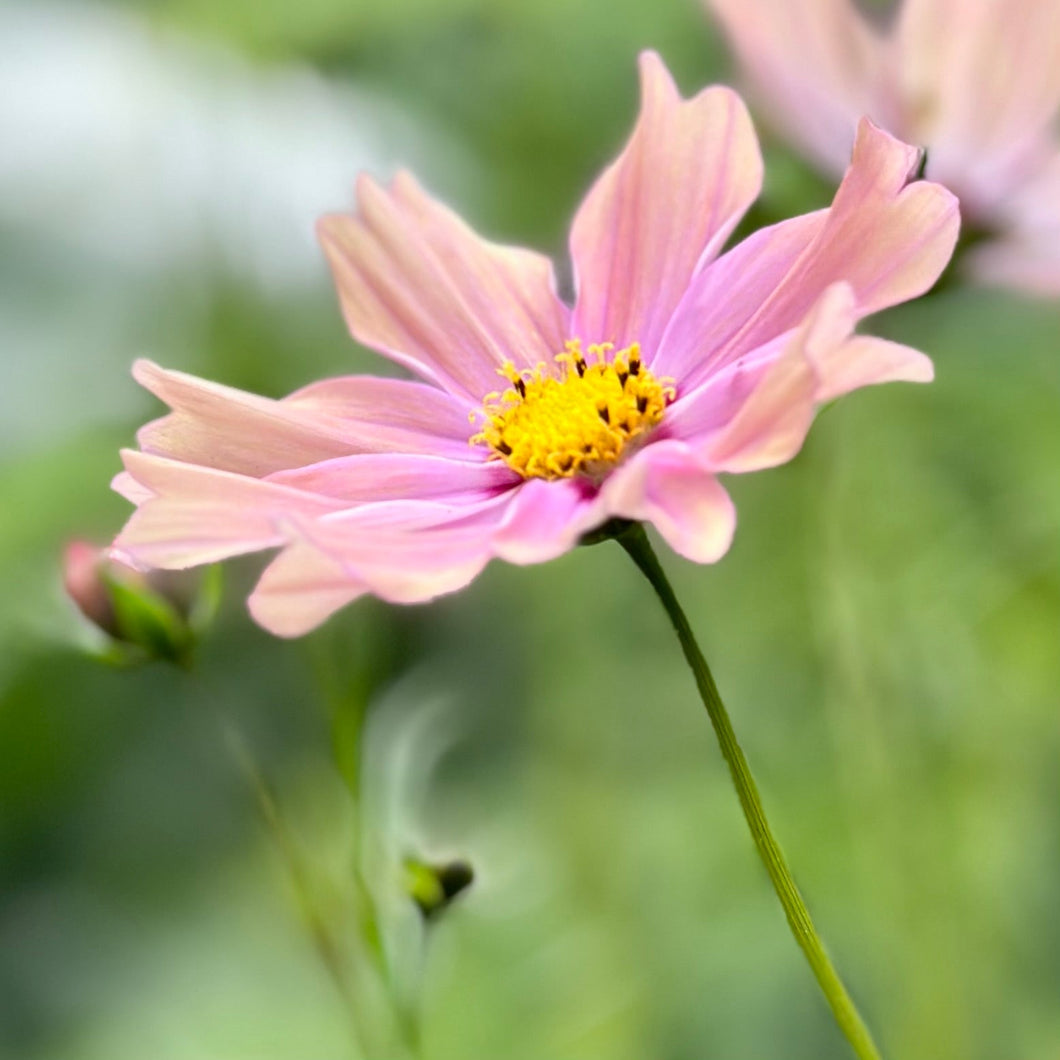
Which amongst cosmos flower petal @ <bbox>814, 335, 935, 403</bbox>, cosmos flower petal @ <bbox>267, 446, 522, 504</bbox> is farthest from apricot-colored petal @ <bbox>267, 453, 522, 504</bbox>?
cosmos flower petal @ <bbox>814, 335, 935, 403</bbox>

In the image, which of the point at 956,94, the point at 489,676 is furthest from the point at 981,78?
the point at 489,676

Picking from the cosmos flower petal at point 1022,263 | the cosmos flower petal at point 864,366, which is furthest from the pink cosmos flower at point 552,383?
the cosmos flower petal at point 1022,263

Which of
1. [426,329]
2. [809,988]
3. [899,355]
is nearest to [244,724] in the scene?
[809,988]

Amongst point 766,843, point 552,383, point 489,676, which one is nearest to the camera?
point 766,843

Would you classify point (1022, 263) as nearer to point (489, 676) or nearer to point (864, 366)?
point (864, 366)

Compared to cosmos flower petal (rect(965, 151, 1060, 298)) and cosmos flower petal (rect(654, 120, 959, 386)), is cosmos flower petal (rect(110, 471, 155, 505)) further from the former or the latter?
cosmos flower petal (rect(965, 151, 1060, 298))

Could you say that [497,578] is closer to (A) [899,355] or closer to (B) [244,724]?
(B) [244,724]

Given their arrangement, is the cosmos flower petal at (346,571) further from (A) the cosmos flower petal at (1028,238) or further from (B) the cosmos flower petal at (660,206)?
(A) the cosmos flower petal at (1028,238)
